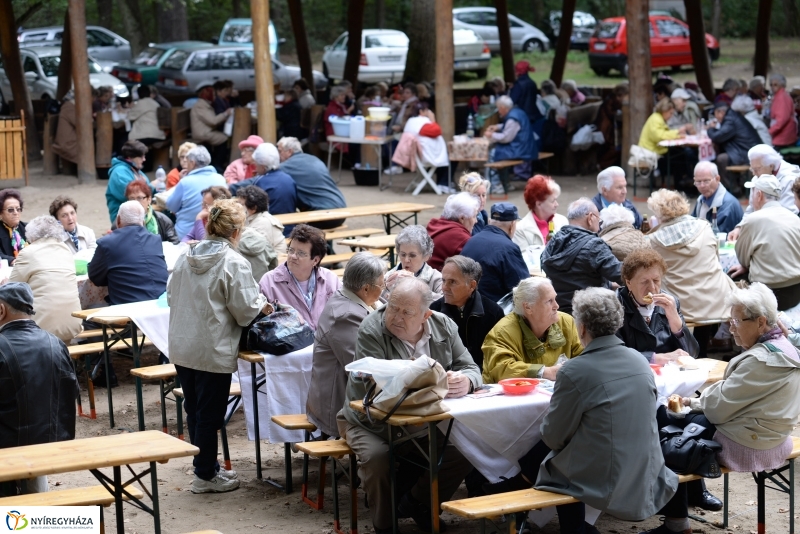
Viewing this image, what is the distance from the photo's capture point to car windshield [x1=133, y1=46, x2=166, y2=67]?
953 inches

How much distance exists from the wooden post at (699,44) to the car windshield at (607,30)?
12.0 metres

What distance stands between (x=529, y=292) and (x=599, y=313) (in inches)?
30.1

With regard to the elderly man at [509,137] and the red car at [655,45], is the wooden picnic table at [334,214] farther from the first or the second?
the red car at [655,45]

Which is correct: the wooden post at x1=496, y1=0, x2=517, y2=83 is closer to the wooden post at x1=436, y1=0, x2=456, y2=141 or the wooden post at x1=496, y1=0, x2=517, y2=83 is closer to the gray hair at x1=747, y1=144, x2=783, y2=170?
the wooden post at x1=436, y1=0, x2=456, y2=141

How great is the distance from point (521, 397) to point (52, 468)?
1993 mm

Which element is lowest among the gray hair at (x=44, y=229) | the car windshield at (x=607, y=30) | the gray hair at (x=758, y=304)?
the gray hair at (x=44, y=229)

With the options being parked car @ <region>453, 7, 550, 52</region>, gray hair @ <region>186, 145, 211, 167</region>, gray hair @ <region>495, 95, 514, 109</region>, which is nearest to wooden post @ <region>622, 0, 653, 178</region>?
gray hair @ <region>495, 95, 514, 109</region>

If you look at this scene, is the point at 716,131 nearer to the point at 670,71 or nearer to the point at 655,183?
the point at 655,183

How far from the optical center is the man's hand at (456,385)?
16.0 feet

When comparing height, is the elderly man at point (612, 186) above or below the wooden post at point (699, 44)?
below

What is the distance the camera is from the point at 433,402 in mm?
4637

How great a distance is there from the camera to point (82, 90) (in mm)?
15227

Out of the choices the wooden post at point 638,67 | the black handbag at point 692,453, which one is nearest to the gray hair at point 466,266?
the black handbag at point 692,453

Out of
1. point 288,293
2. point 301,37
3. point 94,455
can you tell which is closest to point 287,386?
point 288,293
